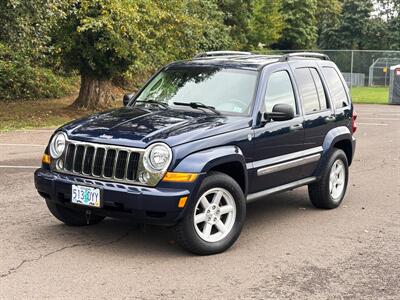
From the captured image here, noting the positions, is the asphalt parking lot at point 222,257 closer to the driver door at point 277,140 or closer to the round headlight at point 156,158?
the driver door at point 277,140

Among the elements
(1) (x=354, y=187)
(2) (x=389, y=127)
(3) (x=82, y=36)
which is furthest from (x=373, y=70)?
(1) (x=354, y=187)

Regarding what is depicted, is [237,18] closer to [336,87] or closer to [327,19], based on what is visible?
[327,19]

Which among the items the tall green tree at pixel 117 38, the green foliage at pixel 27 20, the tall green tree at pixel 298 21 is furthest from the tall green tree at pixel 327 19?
the green foliage at pixel 27 20

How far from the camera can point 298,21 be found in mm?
46188

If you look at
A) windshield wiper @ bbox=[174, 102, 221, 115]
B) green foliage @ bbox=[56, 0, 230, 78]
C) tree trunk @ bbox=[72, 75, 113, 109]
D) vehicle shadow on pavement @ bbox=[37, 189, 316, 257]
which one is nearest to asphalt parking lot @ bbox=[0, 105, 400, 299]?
vehicle shadow on pavement @ bbox=[37, 189, 316, 257]

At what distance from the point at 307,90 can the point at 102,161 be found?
9.26 ft

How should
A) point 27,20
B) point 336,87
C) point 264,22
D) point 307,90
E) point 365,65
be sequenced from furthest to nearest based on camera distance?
point 264,22
point 365,65
point 27,20
point 336,87
point 307,90

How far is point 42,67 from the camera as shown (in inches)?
974

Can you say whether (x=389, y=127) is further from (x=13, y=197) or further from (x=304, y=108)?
(x=13, y=197)

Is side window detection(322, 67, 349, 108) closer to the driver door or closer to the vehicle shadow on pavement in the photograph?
the driver door

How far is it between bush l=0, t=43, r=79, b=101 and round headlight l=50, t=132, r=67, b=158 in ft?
54.3

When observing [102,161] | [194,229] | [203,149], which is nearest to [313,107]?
[203,149]

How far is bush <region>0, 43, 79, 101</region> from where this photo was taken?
72.4 feet

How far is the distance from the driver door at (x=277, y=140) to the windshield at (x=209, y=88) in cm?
22
